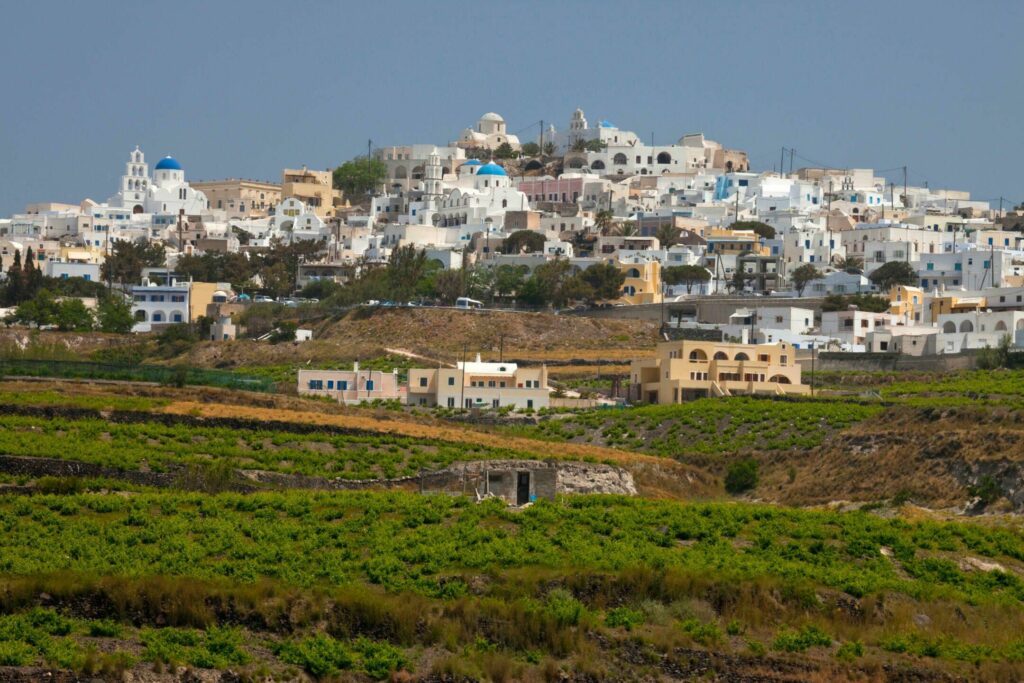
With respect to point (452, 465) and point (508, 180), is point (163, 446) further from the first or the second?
point (508, 180)

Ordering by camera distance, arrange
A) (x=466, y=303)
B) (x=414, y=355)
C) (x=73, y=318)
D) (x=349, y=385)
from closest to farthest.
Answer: (x=349, y=385), (x=414, y=355), (x=73, y=318), (x=466, y=303)

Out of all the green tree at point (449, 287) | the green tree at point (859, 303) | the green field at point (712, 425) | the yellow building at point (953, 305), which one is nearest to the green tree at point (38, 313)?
the green tree at point (449, 287)

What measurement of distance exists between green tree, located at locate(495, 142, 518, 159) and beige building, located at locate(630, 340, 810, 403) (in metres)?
91.6

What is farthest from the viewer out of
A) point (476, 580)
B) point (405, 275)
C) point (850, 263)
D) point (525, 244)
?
point (525, 244)

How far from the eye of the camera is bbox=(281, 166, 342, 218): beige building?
535ft

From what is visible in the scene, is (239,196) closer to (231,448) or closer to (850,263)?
(850,263)

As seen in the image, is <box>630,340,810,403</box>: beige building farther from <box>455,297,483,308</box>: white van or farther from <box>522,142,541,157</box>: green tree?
<box>522,142,541,157</box>: green tree

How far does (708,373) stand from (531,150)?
97612 mm

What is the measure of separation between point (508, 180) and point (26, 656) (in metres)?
125

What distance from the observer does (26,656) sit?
2728 centimetres

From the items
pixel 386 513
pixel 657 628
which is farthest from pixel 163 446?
pixel 657 628

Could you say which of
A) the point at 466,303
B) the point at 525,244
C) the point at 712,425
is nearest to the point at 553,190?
the point at 525,244

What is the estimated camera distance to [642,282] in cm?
11950

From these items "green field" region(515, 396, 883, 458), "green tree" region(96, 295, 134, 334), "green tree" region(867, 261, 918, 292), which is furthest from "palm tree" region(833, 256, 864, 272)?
"green field" region(515, 396, 883, 458)
